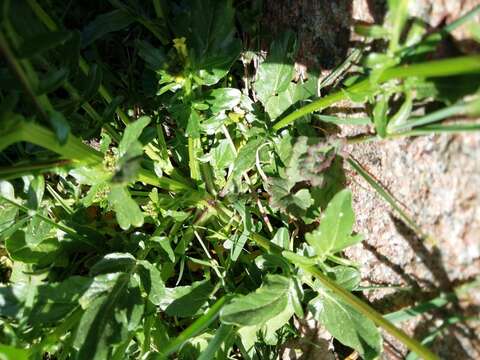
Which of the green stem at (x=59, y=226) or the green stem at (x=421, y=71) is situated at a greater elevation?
the green stem at (x=421, y=71)

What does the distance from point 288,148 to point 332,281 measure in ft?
1.20

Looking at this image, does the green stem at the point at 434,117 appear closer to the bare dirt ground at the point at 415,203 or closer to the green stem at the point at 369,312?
the bare dirt ground at the point at 415,203

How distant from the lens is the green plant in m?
1.05

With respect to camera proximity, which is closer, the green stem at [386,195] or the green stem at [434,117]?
the green stem at [434,117]

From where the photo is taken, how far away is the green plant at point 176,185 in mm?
1049

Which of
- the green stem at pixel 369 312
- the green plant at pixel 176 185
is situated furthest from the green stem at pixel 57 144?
the green stem at pixel 369 312

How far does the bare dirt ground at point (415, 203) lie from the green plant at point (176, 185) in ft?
0.24

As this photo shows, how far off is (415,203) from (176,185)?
67 cm

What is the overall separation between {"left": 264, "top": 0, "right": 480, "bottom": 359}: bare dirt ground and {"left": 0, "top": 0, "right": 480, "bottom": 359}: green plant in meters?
0.07

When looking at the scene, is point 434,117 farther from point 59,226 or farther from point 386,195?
point 59,226

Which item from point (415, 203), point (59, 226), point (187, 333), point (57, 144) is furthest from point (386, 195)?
point (59, 226)

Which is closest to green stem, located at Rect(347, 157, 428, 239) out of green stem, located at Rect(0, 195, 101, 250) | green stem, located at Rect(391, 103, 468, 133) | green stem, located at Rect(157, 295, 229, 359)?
green stem, located at Rect(391, 103, 468, 133)

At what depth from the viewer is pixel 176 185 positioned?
1458 mm

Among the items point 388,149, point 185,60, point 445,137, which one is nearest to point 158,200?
point 185,60
